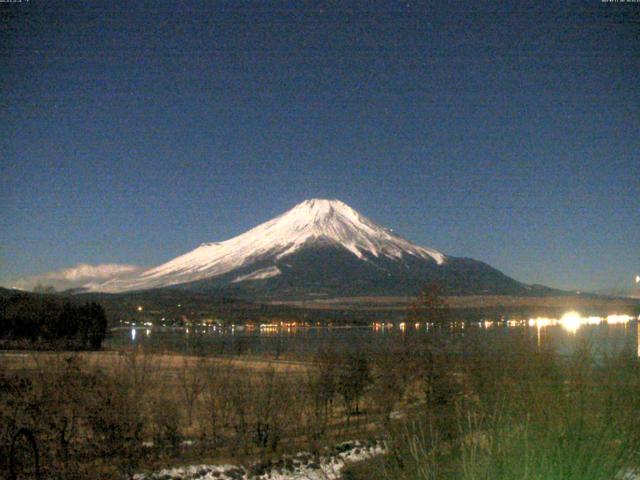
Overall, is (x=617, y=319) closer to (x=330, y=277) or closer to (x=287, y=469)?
(x=287, y=469)

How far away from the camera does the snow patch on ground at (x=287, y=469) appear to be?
36.0ft

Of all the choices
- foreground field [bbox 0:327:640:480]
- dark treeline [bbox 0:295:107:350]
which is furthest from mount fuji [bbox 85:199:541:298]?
foreground field [bbox 0:327:640:480]

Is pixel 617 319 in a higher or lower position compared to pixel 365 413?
higher

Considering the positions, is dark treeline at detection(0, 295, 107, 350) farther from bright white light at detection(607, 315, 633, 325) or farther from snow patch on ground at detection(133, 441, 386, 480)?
bright white light at detection(607, 315, 633, 325)

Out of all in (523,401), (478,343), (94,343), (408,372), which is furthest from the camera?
(94,343)

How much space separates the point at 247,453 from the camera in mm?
12836

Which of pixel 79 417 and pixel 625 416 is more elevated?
pixel 625 416

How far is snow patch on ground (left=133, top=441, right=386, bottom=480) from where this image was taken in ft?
36.0

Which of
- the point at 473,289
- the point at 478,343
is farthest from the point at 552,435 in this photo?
the point at 473,289

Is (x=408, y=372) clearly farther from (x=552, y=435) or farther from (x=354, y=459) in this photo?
(x=552, y=435)

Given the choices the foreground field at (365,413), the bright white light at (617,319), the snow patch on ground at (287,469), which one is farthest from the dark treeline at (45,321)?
the bright white light at (617,319)

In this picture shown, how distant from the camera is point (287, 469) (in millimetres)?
11922

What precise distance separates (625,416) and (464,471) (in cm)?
162

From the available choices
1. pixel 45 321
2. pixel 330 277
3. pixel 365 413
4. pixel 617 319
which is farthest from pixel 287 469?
pixel 330 277
